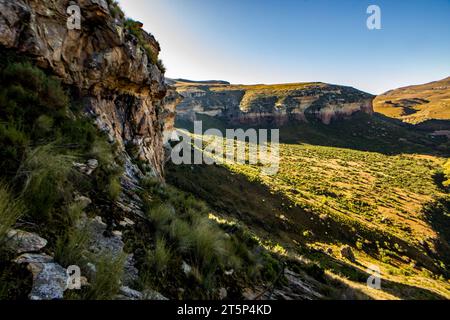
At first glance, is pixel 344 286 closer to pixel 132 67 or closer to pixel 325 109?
pixel 132 67

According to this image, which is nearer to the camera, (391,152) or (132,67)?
(132,67)

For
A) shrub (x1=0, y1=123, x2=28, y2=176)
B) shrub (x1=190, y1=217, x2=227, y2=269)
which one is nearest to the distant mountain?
shrub (x1=190, y1=217, x2=227, y2=269)

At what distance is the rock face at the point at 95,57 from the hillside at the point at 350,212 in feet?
28.2

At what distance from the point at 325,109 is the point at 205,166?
65.8 metres

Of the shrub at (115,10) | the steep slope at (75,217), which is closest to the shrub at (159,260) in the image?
the steep slope at (75,217)

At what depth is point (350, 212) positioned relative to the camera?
24.6 metres

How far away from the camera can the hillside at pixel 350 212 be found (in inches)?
547

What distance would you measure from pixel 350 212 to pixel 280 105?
65310 mm

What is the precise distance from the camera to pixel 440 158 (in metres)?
54.0

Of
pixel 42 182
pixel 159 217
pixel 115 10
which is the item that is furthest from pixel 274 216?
pixel 42 182

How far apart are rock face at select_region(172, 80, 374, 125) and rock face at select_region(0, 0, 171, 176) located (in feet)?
242

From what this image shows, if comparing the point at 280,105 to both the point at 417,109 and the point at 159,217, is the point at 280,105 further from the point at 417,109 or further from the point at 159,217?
the point at 159,217

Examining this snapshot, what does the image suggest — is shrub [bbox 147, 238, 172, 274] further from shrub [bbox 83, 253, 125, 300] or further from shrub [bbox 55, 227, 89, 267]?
shrub [bbox 55, 227, 89, 267]

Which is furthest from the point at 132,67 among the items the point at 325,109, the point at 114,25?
the point at 325,109
